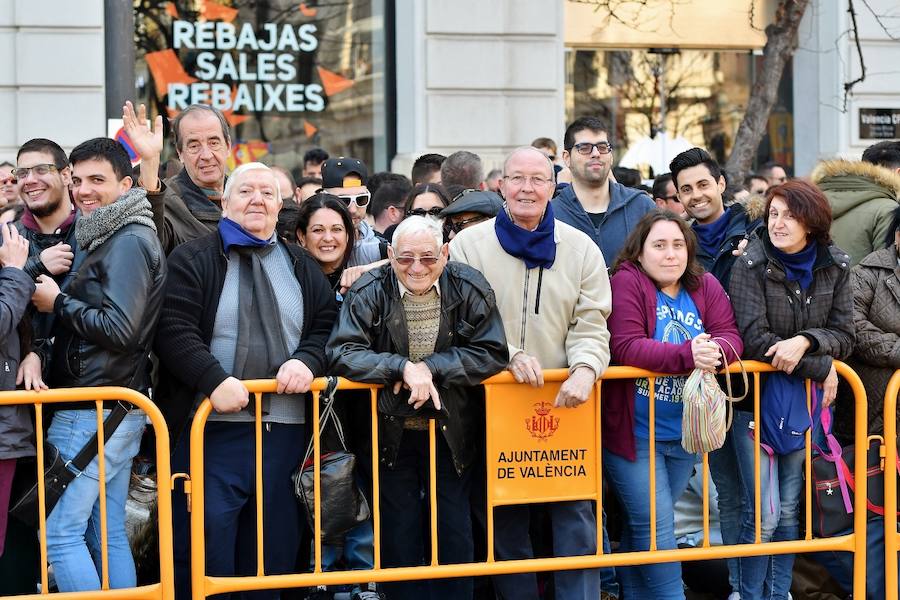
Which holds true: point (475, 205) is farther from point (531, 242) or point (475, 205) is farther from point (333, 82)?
point (333, 82)

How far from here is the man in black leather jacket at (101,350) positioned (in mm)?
5156

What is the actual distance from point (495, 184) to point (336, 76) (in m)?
3.27

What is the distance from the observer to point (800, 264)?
584 cm

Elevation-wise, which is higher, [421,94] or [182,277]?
[421,94]

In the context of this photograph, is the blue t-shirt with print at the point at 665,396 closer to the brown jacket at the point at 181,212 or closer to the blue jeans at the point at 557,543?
the blue jeans at the point at 557,543

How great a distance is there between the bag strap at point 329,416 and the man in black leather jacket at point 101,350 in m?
0.74

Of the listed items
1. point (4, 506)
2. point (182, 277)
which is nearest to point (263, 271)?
point (182, 277)

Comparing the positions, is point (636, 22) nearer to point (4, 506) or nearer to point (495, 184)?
point (495, 184)

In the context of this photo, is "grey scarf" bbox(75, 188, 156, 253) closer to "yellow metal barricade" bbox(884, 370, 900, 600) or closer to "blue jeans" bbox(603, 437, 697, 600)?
"blue jeans" bbox(603, 437, 697, 600)

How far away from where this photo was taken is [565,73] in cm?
1388

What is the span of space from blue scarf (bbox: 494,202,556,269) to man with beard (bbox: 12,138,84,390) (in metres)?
1.92

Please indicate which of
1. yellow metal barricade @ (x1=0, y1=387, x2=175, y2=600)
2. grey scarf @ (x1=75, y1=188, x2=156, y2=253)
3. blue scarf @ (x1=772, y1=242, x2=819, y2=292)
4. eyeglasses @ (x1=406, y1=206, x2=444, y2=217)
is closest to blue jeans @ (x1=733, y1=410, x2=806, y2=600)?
blue scarf @ (x1=772, y1=242, x2=819, y2=292)

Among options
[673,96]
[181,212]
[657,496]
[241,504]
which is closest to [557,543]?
[657,496]

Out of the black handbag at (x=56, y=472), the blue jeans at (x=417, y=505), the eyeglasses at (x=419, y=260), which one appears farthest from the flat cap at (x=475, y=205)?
the black handbag at (x=56, y=472)
